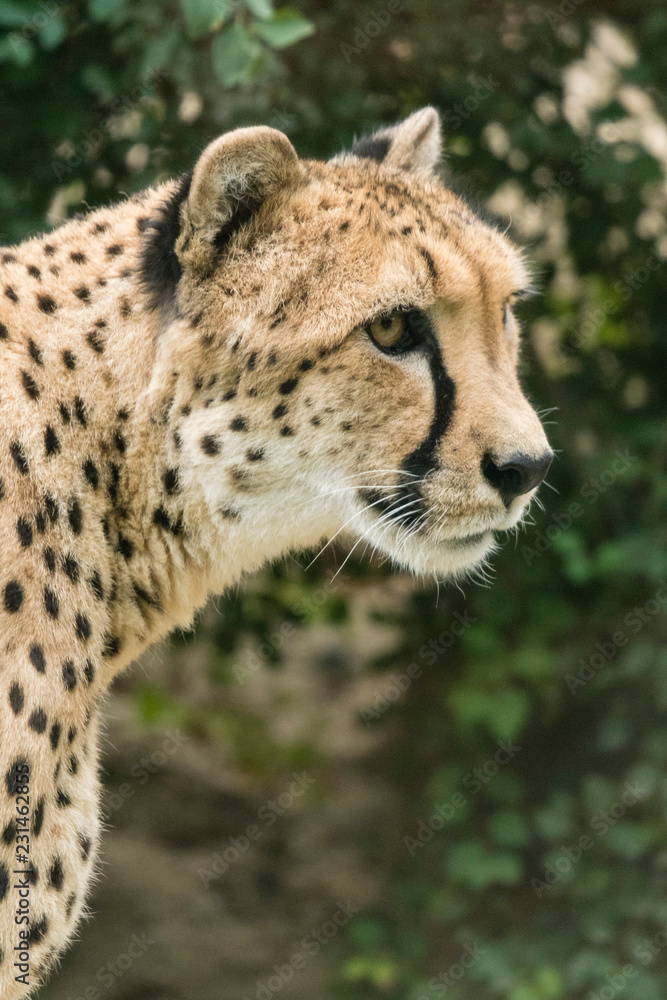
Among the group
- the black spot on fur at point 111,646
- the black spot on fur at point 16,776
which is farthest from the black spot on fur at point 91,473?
the black spot on fur at point 16,776

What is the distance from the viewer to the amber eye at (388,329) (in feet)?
7.61

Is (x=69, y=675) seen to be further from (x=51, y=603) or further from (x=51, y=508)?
(x=51, y=508)

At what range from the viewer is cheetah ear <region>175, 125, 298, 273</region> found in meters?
2.22

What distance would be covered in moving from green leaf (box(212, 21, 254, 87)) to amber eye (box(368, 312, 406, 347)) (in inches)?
36.5

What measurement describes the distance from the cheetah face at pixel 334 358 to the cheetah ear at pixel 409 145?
489 millimetres

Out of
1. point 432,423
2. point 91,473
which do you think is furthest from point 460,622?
point 91,473

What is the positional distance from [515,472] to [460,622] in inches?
100

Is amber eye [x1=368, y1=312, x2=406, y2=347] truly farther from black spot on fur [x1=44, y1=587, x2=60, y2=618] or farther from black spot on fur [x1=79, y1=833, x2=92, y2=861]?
black spot on fur [x1=79, y1=833, x2=92, y2=861]

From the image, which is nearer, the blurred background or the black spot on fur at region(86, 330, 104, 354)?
the black spot on fur at region(86, 330, 104, 354)

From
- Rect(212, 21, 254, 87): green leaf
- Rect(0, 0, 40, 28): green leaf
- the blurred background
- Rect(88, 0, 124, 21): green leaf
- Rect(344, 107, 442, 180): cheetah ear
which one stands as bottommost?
the blurred background

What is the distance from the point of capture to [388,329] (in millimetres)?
2334

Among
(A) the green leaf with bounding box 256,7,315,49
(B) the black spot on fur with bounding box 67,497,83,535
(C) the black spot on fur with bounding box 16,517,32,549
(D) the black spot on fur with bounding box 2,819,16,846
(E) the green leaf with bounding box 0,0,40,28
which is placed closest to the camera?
(D) the black spot on fur with bounding box 2,819,16,846

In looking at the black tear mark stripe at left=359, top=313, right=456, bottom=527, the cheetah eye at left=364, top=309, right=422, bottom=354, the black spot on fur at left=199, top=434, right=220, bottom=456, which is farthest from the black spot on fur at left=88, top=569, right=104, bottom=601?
the cheetah eye at left=364, top=309, right=422, bottom=354

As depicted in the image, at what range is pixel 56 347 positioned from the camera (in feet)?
7.33
